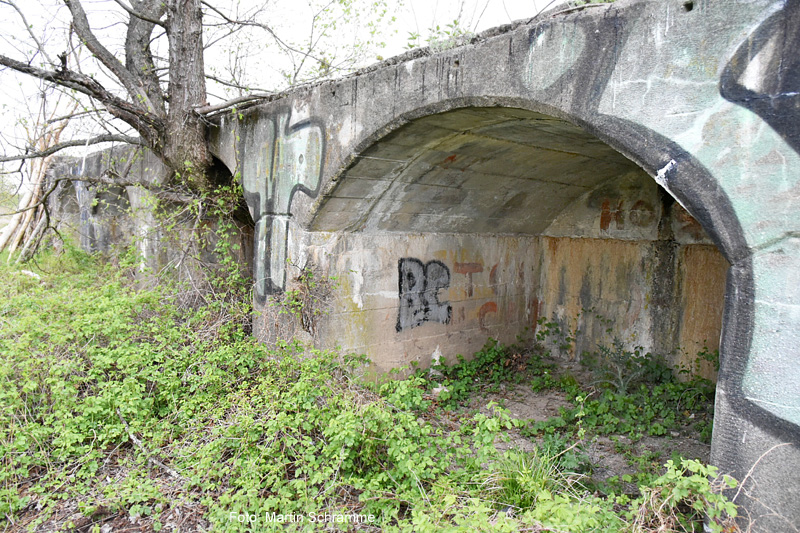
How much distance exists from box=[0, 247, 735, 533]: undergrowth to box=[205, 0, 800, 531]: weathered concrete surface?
2.19 ft

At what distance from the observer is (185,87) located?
5.53m

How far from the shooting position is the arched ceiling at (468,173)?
3.92 metres

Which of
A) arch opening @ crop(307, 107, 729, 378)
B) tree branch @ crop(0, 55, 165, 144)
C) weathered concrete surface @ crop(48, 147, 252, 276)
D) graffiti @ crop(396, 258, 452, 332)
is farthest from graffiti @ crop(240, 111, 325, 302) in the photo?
graffiti @ crop(396, 258, 452, 332)

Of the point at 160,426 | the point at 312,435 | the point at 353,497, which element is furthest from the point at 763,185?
the point at 160,426

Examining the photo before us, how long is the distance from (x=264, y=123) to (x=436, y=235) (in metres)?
2.08

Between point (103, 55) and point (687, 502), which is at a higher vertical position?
point (103, 55)

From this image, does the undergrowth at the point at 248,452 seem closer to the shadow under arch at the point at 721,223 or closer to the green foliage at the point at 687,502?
the green foliage at the point at 687,502

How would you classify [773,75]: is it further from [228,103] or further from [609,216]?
[228,103]

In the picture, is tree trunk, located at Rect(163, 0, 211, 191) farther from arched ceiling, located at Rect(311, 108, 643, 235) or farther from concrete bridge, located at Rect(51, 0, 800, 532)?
arched ceiling, located at Rect(311, 108, 643, 235)

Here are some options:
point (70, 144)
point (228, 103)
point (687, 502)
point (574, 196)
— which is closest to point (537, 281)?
point (574, 196)

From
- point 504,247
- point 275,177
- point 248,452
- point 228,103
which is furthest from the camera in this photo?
point 504,247

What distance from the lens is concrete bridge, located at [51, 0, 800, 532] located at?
2.18 m

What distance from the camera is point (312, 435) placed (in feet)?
11.9

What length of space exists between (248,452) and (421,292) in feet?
8.41
